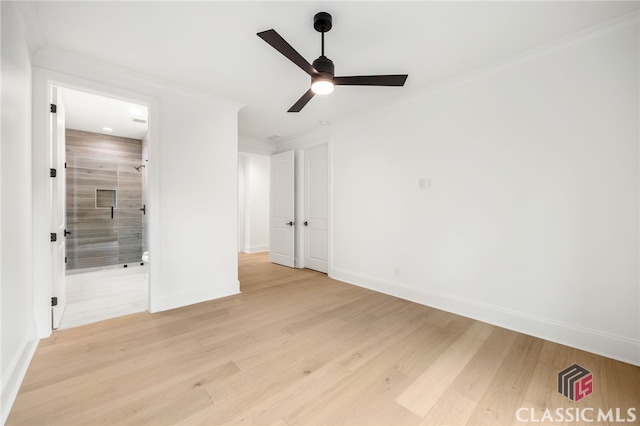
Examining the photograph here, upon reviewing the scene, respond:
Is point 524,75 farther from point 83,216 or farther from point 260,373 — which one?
point 83,216

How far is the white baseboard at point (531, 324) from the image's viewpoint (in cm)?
209

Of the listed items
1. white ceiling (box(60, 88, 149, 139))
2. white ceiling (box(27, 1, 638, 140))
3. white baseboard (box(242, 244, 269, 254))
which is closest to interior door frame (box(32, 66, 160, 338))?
white ceiling (box(27, 1, 638, 140))

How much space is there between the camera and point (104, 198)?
5309 millimetres

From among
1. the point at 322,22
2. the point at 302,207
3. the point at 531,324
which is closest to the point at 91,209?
the point at 302,207

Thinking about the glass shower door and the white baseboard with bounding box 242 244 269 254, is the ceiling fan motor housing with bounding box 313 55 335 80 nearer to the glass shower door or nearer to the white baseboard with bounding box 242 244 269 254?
the glass shower door

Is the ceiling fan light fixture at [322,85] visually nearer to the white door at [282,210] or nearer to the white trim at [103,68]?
the white trim at [103,68]

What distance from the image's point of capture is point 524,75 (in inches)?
99.7

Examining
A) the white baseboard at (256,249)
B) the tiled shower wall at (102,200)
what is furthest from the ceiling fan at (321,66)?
the white baseboard at (256,249)

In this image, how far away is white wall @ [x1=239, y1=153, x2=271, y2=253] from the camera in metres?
7.16

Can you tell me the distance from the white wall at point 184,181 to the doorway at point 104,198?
0.93m

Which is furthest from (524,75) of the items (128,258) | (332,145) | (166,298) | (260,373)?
(128,258)

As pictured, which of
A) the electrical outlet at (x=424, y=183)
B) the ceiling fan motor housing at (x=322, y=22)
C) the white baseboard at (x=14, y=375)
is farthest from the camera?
the electrical outlet at (x=424, y=183)

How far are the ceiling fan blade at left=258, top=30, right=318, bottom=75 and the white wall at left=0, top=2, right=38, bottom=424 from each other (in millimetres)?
1580

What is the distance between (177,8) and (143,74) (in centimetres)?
126
